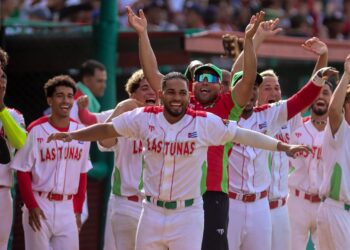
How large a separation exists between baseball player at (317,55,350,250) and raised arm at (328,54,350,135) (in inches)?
1.4

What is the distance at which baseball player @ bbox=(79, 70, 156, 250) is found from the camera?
864 centimetres

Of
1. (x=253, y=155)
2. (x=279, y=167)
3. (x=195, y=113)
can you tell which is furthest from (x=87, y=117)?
(x=195, y=113)

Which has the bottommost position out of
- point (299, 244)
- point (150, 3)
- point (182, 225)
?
point (299, 244)

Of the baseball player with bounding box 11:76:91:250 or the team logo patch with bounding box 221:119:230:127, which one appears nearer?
the team logo patch with bounding box 221:119:230:127

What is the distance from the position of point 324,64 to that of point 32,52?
15.6 feet

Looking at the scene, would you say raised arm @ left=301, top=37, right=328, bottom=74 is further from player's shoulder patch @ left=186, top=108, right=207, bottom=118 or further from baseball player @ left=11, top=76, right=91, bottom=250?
baseball player @ left=11, top=76, right=91, bottom=250

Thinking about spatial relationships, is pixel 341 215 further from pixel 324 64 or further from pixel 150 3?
pixel 150 3

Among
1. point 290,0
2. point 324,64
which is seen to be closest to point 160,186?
point 324,64

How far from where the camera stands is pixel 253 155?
8.25 m

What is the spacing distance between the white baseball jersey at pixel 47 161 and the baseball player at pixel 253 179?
1397 millimetres

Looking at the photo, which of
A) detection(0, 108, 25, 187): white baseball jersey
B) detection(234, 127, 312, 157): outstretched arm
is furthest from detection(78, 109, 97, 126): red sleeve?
detection(234, 127, 312, 157): outstretched arm

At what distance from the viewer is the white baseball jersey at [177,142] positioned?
7180 millimetres

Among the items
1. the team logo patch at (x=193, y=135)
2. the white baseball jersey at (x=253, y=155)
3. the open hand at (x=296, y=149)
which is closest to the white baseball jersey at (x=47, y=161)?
the white baseball jersey at (x=253, y=155)

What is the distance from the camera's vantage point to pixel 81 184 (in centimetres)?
892
